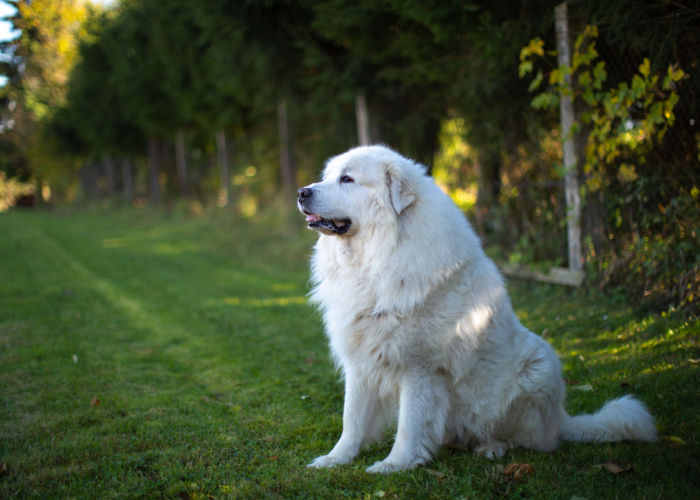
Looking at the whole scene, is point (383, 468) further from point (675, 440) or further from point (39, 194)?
point (39, 194)

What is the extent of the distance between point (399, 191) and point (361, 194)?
9.5 inches

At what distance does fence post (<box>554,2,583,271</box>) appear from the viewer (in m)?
6.06

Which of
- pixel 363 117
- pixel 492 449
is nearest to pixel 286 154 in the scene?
pixel 363 117

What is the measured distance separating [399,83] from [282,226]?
4.95 metres

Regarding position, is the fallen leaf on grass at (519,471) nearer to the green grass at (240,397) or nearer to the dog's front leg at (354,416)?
the green grass at (240,397)

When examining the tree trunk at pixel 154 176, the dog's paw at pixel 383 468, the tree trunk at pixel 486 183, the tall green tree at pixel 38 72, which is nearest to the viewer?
the dog's paw at pixel 383 468

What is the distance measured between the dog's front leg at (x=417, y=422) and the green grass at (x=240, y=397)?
107mm

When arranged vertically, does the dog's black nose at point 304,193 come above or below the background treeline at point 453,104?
below

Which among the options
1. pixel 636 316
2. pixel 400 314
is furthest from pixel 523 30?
pixel 400 314

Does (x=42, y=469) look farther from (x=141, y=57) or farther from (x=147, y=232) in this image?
(x=141, y=57)

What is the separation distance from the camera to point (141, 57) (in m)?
20.0

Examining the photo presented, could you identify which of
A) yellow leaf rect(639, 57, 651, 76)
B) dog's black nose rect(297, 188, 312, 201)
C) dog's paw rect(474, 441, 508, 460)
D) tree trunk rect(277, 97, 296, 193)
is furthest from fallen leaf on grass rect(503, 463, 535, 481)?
tree trunk rect(277, 97, 296, 193)

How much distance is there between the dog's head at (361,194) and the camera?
10.4 feet

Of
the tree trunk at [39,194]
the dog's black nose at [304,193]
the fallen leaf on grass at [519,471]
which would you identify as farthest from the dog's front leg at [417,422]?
the tree trunk at [39,194]
